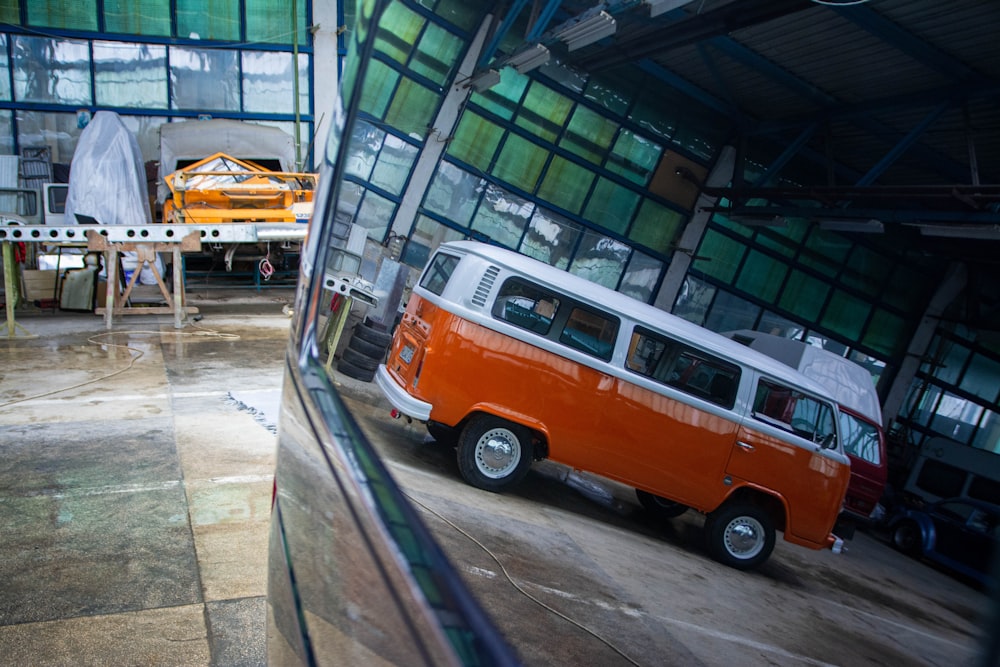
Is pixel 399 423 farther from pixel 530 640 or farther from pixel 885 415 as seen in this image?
pixel 885 415

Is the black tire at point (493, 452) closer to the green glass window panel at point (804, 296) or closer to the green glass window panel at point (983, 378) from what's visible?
the green glass window panel at point (804, 296)

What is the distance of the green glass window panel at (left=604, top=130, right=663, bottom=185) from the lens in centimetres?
103

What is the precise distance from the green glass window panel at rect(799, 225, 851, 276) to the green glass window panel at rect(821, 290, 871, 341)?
0.06 meters

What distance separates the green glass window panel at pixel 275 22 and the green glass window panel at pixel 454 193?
784 centimetres

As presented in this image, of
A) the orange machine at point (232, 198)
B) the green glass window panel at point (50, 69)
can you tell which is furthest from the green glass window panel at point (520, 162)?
the green glass window panel at point (50, 69)

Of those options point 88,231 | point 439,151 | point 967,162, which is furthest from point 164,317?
point 967,162

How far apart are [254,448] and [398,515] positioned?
2471mm

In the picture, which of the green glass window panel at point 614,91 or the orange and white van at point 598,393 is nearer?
the orange and white van at point 598,393

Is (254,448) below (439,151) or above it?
below

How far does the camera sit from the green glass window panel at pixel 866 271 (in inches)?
45.9

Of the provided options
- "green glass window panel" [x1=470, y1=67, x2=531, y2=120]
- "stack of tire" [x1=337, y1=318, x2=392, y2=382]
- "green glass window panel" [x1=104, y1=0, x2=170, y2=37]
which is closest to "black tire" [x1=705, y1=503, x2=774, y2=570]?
"stack of tire" [x1=337, y1=318, x2=392, y2=382]

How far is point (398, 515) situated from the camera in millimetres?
358

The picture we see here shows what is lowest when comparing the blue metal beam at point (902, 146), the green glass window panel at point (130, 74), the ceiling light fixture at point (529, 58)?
the ceiling light fixture at point (529, 58)

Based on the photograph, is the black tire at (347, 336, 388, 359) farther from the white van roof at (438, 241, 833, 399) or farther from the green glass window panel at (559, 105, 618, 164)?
the green glass window panel at (559, 105, 618, 164)
